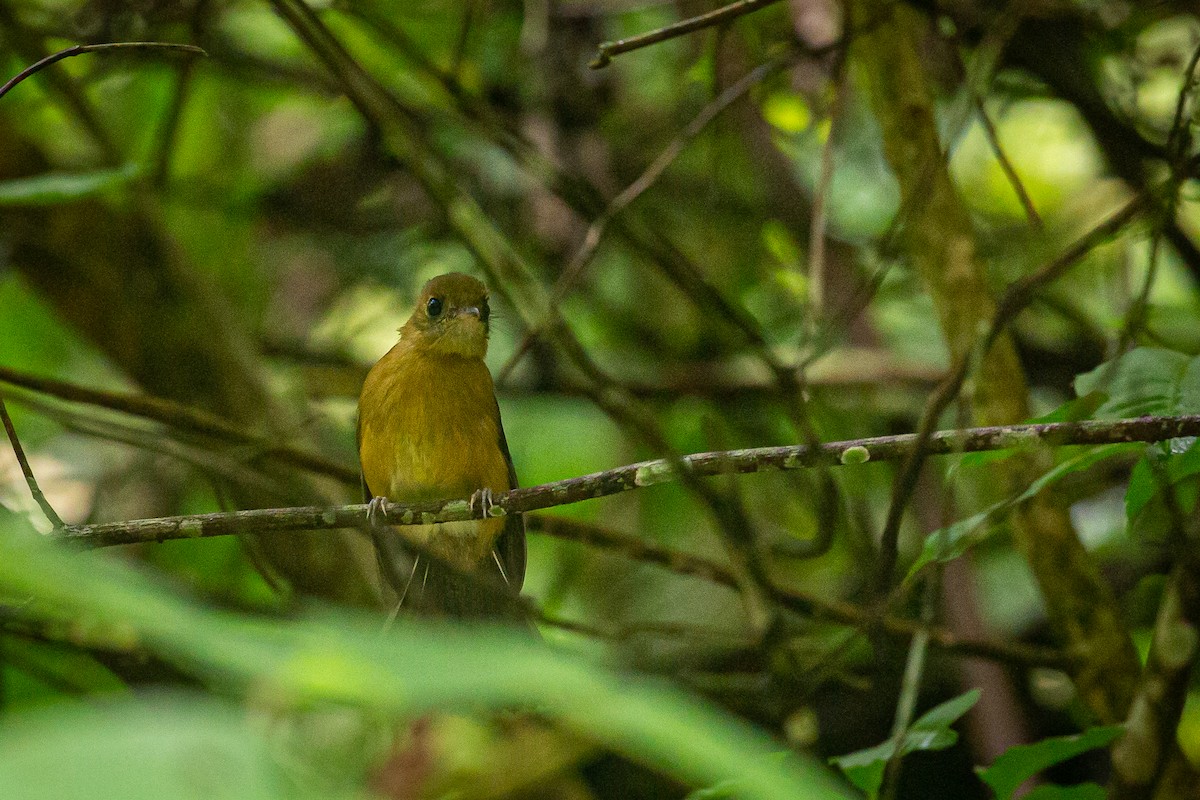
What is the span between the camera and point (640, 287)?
A: 551cm

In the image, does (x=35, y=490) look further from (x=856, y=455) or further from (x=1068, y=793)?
(x=1068, y=793)

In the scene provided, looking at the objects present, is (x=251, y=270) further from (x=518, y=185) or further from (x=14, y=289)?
(x=518, y=185)

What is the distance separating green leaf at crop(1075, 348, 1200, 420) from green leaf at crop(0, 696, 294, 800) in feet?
5.89

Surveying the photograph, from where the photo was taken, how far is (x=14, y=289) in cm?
506

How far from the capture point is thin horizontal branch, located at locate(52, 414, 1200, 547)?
192 centimetres

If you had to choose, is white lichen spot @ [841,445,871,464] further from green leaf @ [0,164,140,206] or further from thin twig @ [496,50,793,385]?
green leaf @ [0,164,140,206]

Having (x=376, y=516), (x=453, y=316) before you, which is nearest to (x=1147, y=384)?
(x=376, y=516)

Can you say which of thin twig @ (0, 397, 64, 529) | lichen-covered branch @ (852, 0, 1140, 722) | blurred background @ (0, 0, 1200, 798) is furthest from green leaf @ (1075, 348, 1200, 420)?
thin twig @ (0, 397, 64, 529)

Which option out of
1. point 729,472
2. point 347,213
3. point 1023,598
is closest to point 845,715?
point 1023,598

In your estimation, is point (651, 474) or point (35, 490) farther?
point (35, 490)

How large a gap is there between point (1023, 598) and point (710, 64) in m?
2.37

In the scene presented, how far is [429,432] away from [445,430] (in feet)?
0.19

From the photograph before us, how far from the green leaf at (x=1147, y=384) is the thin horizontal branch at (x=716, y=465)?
106 millimetres

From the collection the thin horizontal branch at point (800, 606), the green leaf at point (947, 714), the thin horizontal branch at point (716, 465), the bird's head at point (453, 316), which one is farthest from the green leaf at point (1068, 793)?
the bird's head at point (453, 316)
